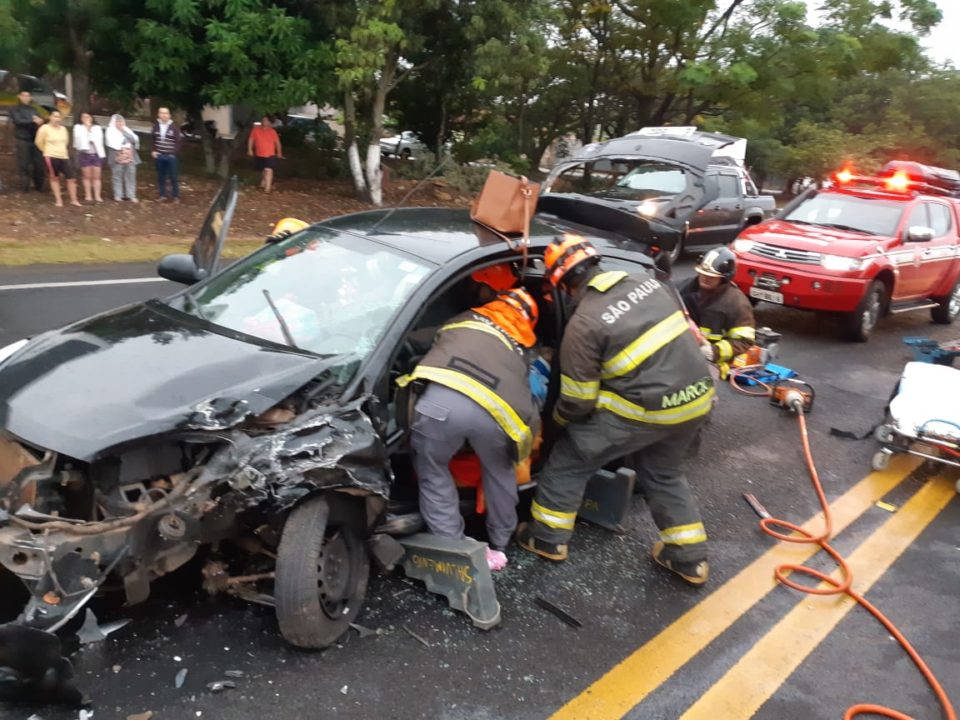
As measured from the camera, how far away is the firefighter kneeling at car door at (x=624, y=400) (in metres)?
3.60

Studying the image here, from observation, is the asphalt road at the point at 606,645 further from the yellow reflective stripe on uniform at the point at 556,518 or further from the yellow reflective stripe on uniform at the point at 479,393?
the yellow reflective stripe on uniform at the point at 479,393

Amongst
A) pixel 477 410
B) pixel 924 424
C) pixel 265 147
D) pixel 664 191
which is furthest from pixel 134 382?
pixel 265 147

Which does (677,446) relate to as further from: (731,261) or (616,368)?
(731,261)

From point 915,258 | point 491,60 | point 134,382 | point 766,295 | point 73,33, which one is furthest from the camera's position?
point 491,60

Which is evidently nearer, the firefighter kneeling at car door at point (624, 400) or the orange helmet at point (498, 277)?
the firefighter kneeling at car door at point (624, 400)

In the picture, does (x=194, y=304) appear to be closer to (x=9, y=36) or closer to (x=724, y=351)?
(x=724, y=351)

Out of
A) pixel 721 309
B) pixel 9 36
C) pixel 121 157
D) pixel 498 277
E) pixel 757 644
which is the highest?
pixel 9 36

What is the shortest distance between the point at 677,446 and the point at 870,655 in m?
1.18

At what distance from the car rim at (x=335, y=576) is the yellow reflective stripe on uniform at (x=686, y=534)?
1554 millimetres

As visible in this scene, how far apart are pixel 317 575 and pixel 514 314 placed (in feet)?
4.74

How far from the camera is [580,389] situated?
11.9 ft

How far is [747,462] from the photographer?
542 cm

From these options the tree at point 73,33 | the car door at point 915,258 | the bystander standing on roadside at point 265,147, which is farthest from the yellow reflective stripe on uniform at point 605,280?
the tree at point 73,33

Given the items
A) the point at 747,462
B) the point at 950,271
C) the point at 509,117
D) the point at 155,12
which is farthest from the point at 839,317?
the point at 509,117
